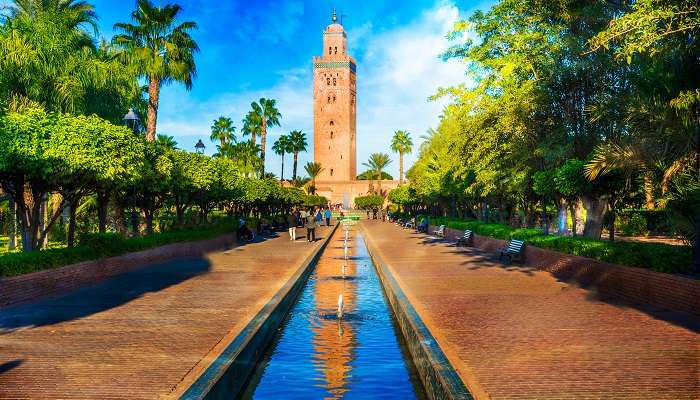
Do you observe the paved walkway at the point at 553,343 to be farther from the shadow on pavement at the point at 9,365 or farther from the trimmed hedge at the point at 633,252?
the shadow on pavement at the point at 9,365

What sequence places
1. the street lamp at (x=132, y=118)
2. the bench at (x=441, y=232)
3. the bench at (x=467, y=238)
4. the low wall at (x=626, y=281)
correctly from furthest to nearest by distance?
1. the bench at (x=441, y=232)
2. the bench at (x=467, y=238)
3. the street lamp at (x=132, y=118)
4. the low wall at (x=626, y=281)

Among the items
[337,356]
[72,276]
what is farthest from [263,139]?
[337,356]

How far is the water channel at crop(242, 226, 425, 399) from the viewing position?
7.48 m

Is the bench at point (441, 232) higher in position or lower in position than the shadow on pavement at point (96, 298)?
higher

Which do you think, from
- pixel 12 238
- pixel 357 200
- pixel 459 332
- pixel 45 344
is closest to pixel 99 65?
pixel 12 238

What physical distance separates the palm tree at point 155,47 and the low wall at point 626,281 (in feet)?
56.0

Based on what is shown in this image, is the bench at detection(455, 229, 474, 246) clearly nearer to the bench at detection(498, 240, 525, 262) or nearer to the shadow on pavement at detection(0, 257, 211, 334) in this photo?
the bench at detection(498, 240, 525, 262)

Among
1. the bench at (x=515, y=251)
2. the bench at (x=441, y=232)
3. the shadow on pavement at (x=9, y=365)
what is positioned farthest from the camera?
the bench at (x=441, y=232)

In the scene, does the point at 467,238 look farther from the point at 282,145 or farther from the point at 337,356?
the point at 282,145

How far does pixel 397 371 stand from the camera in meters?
8.33

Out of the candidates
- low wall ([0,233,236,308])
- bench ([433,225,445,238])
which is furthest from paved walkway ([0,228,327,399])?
bench ([433,225,445,238])

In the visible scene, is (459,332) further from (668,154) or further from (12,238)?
(12,238)

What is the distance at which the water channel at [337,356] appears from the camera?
7.48m

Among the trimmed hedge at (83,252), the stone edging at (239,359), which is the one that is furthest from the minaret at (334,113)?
the stone edging at (239,359)
